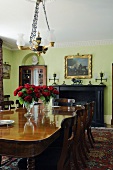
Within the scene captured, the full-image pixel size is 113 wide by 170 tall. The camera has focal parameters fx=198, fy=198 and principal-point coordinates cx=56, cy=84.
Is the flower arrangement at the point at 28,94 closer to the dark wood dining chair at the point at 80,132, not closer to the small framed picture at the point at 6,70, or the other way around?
the dark wood dining chair at the point at 80,132

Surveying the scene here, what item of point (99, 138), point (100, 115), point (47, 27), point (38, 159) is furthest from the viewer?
point (100, 115)

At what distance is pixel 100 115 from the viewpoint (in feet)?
21.7

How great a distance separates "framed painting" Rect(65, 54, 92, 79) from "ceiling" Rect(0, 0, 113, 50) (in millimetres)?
695

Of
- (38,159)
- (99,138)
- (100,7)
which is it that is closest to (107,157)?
(99,138)

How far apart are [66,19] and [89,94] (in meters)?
3.18

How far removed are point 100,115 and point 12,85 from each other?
3.56 meters

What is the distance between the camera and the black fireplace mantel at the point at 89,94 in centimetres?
660

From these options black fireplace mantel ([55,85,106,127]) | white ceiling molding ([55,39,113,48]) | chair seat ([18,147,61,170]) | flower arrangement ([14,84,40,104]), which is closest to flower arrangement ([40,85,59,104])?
flower arrangement ([14,84,40,104])

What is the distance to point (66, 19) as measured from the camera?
4.56 metres

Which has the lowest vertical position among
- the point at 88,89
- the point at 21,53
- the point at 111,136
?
the point at 111,136

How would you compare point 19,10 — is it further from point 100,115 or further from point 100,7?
point 100,115

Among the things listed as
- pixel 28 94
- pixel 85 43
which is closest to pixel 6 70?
pixel 85 43

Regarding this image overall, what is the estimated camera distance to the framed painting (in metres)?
6.89

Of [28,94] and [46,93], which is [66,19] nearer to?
[46,93]
